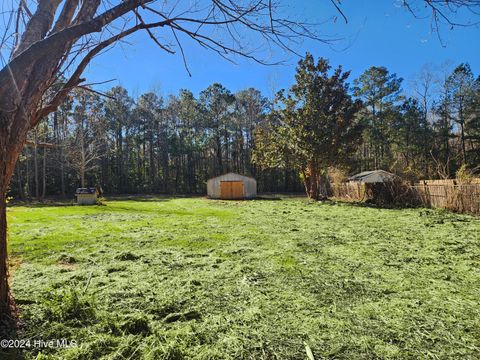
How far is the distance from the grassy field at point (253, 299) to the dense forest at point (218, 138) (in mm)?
21249

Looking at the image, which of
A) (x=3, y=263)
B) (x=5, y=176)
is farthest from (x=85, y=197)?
(x=5, y=176)

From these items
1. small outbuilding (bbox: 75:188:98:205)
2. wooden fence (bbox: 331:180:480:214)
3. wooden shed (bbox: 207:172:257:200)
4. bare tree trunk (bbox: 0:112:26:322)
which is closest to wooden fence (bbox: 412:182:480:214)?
wooden fence (bbox: 331:180:480:214)

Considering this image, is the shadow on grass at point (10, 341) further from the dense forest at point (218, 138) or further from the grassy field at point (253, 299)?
the dense forest at point (218, 138)

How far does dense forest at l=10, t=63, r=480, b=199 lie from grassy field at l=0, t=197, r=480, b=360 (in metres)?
21.2

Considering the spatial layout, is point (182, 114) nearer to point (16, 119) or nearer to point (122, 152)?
point (122, 152)

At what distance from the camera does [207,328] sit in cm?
226

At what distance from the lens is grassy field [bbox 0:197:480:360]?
2002mm

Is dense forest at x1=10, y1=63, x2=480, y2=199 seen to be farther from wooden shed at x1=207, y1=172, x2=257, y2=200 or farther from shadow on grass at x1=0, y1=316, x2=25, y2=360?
shadow on grass at x1=0, y1=316, x2=25, y2=360

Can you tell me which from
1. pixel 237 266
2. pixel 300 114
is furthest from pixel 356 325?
pixel 300 114

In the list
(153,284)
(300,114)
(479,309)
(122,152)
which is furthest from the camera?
(122,152)

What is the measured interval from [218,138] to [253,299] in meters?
35.5

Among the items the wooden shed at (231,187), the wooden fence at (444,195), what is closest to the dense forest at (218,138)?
the wooden shed at (231,187)

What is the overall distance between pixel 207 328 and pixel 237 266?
5.73ft

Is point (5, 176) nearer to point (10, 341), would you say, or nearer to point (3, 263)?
point (3, 263)
